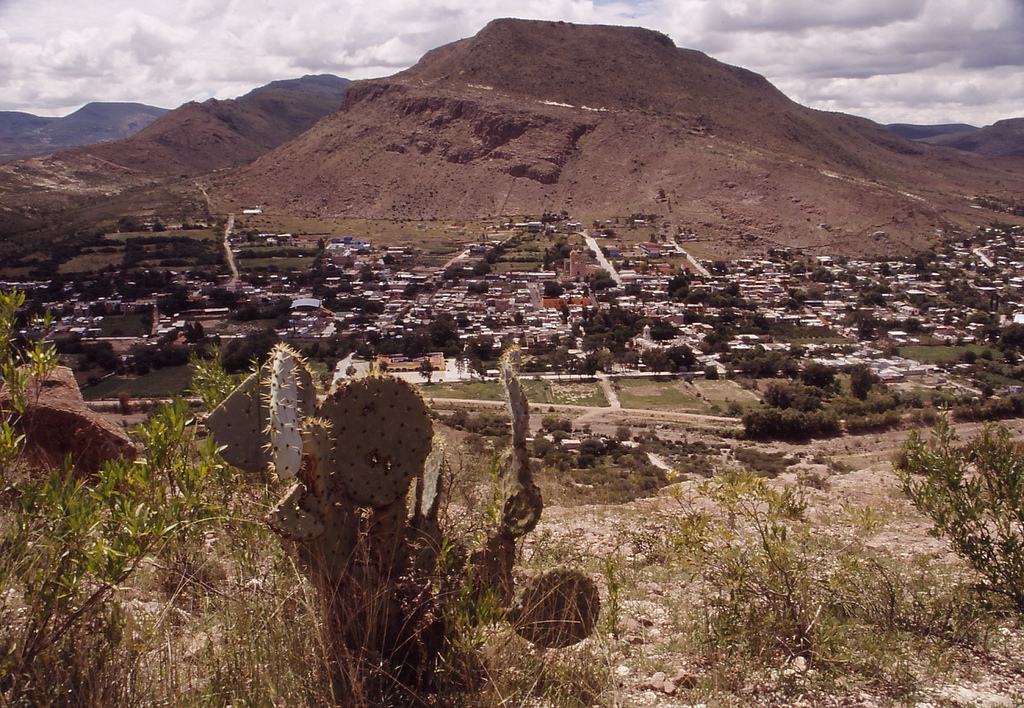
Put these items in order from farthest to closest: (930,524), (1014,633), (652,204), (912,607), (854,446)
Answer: (652,204), (854,446), (930,524), (912,607), (1014,633)

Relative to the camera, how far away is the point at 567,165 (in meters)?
68.0

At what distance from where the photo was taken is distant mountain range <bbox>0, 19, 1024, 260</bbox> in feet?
185

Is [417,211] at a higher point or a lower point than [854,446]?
higher

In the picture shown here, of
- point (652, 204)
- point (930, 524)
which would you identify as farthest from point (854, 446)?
point (652, 204)

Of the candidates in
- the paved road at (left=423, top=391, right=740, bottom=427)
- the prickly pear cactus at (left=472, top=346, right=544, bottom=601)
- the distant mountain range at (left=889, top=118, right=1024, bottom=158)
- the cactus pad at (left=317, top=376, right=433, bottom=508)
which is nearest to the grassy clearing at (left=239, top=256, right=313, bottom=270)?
the paved road at (left=423, top=391, right=740, bottom=427)

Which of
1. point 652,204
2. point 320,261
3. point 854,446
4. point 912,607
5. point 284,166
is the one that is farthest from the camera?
point 284,166

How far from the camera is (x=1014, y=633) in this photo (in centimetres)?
337

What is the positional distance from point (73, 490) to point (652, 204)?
61.3 metres

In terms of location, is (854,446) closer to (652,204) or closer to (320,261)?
(320,261)

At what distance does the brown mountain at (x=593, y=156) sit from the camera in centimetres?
5675

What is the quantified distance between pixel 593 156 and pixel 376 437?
223 feet

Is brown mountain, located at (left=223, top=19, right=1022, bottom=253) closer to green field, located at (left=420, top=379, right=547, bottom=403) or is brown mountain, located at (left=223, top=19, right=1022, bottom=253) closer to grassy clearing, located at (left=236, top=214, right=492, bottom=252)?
grassy clearing, located at (left=236, top=214, right=492, bottom=252)

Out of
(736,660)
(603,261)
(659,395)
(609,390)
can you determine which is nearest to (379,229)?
(603,261)

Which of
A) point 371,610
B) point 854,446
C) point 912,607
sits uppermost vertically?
point 371,610
